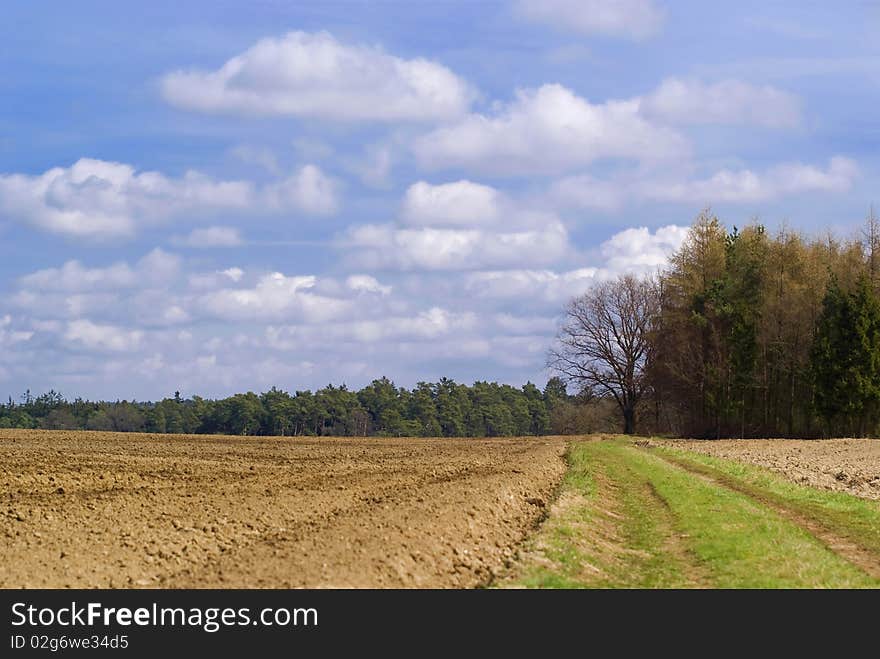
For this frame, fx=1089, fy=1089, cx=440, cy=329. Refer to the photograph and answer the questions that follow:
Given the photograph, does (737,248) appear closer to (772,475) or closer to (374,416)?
(772,475)

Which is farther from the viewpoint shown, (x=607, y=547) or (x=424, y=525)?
(x=607, y=547)

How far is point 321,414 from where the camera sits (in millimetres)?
132500

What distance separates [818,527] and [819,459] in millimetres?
24706

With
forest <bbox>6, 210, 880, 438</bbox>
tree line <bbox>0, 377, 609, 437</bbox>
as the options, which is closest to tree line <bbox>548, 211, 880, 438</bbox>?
forest <bbox>6, 210, 880, 438</bbox>

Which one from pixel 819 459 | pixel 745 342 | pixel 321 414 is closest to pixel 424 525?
pixel 819 459

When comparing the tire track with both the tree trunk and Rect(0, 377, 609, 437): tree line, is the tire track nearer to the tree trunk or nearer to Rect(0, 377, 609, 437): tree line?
the tree trunk

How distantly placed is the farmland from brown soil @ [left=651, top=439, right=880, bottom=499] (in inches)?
11.8

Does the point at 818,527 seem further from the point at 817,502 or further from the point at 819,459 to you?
the point at 819,459

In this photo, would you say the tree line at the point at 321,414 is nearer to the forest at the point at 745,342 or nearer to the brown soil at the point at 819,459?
the forest at the point at 745,342

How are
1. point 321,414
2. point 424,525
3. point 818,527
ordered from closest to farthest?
point 424,525 < point 818,527 < point 321,414

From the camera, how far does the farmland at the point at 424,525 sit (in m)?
13.2
